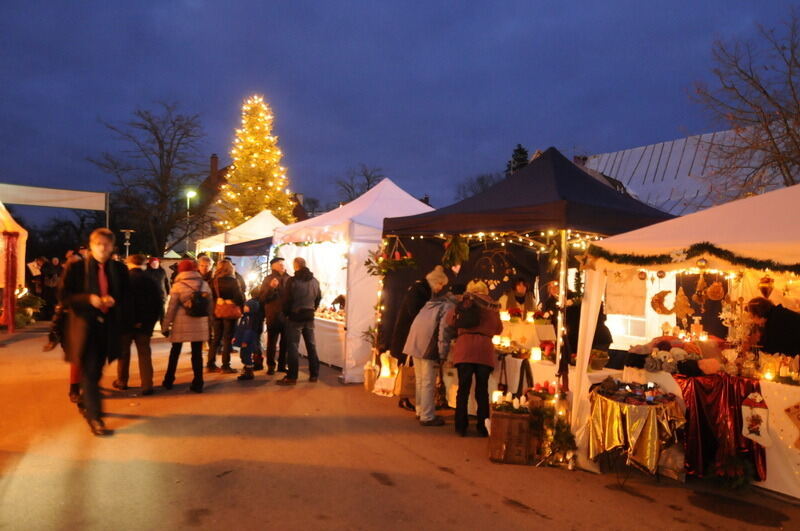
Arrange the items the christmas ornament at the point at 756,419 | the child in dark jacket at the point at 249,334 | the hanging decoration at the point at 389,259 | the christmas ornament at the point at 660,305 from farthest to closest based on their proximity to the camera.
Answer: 1. the child in dark jacket at the point at 249,334
2. the hanging decoration at the point at 389,259
3. the christmas ornament at the point at 660,305
4. the christmas ornament at the point at 756,419

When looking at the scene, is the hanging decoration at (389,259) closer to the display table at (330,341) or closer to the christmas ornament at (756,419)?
the display table at (330,341)

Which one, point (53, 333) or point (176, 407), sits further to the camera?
point (176, 407)

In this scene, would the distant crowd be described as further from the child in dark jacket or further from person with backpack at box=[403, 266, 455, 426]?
person with backpack at box=[403, 266, 455, 426]

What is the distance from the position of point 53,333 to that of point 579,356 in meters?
5.15

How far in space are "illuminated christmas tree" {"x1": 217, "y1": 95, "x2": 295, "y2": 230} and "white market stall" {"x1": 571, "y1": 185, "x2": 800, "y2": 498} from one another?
71.0 ft

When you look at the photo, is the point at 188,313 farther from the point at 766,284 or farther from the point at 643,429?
the point at 766,284

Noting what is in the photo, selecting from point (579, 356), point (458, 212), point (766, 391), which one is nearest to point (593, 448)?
point (579, 356)

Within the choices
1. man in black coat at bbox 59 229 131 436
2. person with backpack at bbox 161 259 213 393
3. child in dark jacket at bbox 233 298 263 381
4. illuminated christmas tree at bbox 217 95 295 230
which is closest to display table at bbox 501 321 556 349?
person with backpack at bbox 161 259 213 393

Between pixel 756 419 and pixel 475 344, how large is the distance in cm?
249

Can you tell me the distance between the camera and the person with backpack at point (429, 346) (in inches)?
246

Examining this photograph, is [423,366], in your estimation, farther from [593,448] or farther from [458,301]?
[593,448]

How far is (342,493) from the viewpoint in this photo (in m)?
4.27

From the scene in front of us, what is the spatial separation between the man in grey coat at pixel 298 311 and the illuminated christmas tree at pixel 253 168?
57.9ft

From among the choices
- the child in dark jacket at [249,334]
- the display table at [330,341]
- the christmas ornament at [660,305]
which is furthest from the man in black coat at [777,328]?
the child in dark jacket at [249,334]
